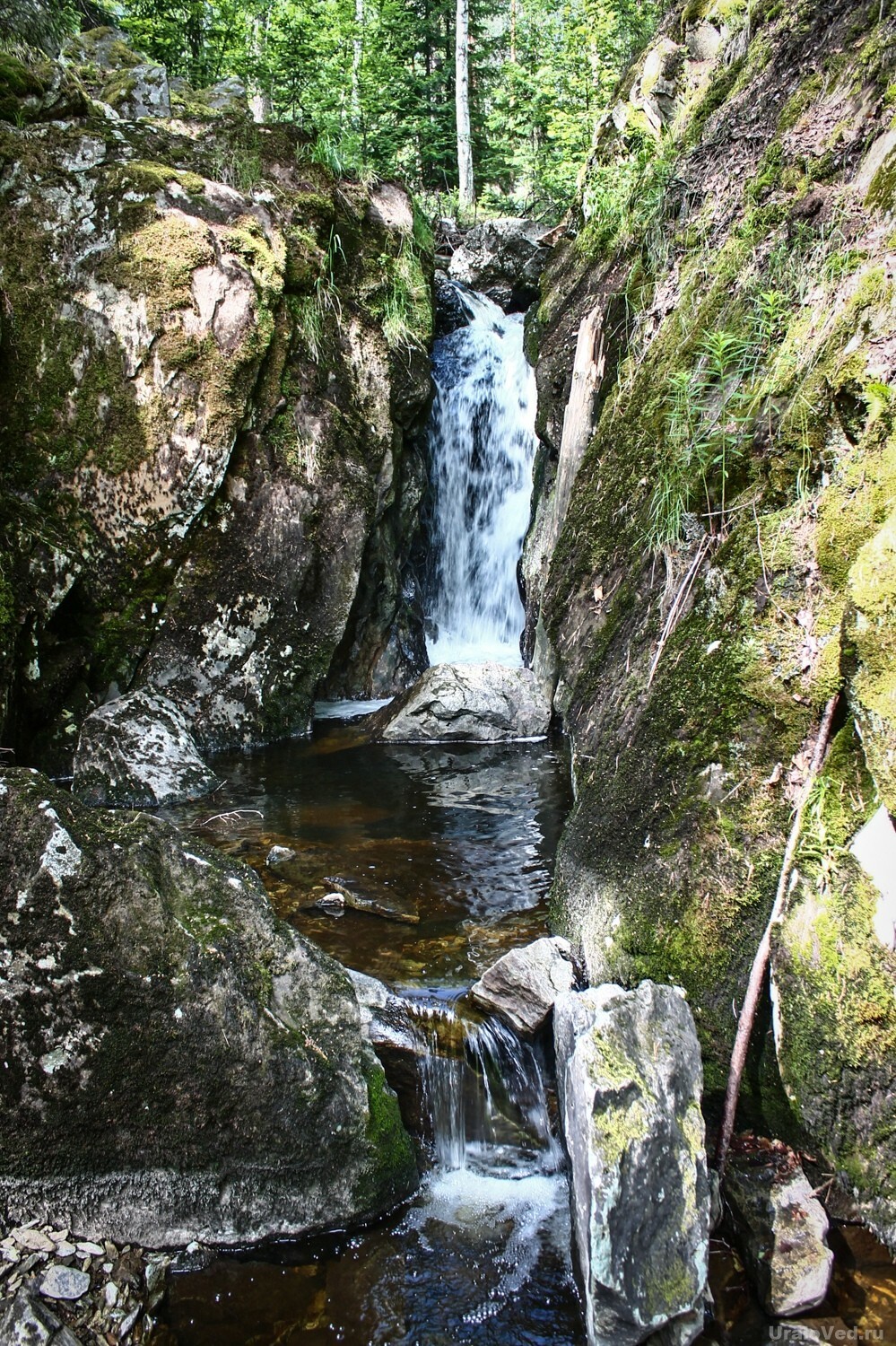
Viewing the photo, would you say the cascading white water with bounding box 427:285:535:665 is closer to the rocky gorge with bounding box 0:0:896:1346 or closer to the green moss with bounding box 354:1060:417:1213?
the rocky gorge with bounding box 0:0:896:1346

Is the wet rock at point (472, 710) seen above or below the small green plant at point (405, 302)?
below

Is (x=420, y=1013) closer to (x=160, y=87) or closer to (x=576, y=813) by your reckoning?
(x=576, y=813)

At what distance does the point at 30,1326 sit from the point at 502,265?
46.5 ft

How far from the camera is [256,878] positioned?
126 inches

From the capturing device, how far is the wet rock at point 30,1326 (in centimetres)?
220

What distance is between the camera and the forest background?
1307cm

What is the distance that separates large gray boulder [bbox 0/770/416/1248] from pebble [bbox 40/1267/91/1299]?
130 millimetres

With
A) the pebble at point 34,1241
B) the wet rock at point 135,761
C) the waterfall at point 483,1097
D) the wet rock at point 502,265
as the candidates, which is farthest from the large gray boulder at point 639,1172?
the wet rock at point 502,265

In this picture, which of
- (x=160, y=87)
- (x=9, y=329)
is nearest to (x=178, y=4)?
(x=160, y=87)

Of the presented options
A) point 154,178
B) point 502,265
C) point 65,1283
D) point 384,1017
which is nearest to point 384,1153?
point 384,1017

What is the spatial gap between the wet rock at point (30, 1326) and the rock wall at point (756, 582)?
7.02 ft

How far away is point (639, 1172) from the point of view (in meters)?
2.40

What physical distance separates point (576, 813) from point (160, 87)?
371 inches

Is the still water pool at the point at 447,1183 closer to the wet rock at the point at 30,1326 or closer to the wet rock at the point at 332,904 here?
the wet rock at the point at 332,904
